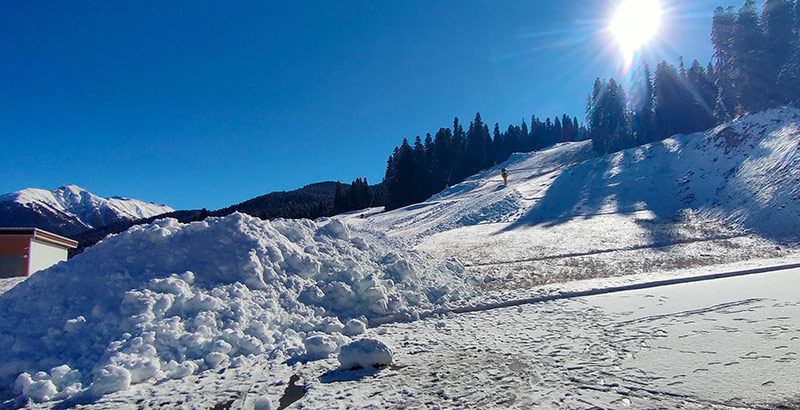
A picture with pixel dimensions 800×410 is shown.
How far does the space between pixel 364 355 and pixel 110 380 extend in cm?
323

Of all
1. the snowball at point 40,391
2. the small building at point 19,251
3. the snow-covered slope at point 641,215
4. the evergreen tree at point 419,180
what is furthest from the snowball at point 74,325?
the evergreen tree at point 419,180

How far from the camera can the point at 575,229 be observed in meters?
21.6

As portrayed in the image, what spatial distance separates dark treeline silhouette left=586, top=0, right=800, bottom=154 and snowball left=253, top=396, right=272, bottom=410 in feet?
127

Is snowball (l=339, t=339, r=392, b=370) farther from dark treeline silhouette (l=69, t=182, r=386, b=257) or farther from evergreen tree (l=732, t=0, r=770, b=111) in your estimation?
evergreen tree (l=732, t=0, r=770, b=111)

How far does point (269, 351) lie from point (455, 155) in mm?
71729

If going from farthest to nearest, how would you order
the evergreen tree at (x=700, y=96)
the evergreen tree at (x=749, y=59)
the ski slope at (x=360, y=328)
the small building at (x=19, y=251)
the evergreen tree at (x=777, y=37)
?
the evergreen tree at (x=700, y=96), the evergreen tree at (x=749, y=59), the evergreen tree at (x=777, y=37), the small building at (x=19, y=251), the ski slope at (x=360, y=328)

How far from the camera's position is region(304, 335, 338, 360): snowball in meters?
6.17

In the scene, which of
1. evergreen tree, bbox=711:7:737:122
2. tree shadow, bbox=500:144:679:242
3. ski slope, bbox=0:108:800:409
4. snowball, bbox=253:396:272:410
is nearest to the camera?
snowball, bbox=253:396:272:410

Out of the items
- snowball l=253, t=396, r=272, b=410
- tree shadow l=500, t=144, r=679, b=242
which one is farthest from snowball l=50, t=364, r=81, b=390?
tree shadow l=500, t=144, r=679, b=242

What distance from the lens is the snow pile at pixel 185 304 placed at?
535cm

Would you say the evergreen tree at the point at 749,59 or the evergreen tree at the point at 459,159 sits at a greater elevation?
the evergreen tree at the point at 459,159

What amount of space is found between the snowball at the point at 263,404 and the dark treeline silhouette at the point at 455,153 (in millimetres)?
51630

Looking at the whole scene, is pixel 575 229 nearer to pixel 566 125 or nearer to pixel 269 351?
pixel 269 351

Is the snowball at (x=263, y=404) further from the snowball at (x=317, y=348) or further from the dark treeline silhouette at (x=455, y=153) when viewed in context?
the dark treeline silhouette at (x=455, y=153)
